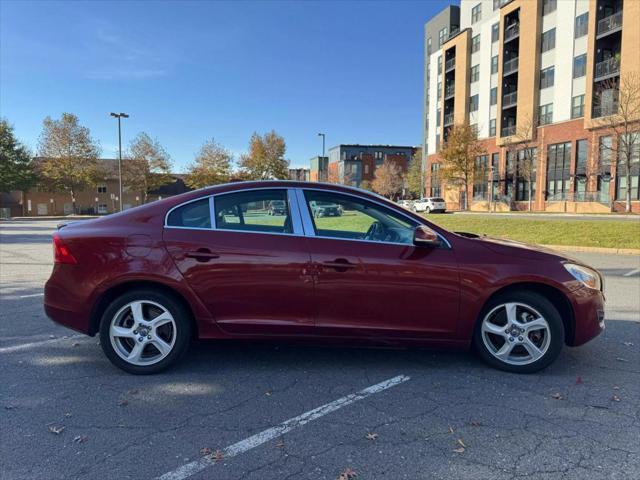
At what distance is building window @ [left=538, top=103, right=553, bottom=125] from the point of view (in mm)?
42062

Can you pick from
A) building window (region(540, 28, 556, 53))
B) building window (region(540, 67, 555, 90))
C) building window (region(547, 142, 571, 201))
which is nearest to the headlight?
building window (region(547, 142, 571, 201))

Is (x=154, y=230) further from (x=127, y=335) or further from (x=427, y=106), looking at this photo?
(x=427, y=106)

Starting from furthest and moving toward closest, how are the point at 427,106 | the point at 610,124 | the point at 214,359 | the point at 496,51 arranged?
the point at 427,106
the point at 496,51
the point at 610,124
the point at 214,359

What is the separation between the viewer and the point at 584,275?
12.8 feet

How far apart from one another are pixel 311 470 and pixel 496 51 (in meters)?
54.5

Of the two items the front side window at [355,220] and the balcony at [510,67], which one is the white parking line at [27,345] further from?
the balcony at [510,67]

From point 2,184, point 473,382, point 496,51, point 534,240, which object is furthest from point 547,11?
point 2,184

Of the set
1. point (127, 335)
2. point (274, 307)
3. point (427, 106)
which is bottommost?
point (127, 335)

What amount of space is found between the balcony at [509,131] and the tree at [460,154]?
347cm

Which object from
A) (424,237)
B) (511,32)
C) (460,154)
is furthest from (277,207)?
(511,32)

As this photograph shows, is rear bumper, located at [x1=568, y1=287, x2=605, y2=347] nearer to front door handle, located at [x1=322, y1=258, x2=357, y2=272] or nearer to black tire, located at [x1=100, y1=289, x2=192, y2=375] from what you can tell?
front door handle, located at [x1=322, y1=258, x2=357, y2=272]

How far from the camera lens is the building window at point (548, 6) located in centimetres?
4122

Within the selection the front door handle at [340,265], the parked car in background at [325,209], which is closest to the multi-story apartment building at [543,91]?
the parked car in background at [325,209]

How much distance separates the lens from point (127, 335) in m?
3.79
